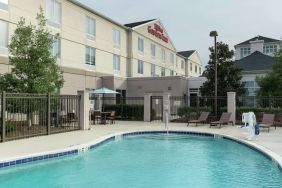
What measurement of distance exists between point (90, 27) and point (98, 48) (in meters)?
2.12

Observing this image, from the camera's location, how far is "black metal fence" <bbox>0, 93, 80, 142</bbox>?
13.6m

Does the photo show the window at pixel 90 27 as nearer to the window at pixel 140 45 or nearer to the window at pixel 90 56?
the window at pixel 90 56

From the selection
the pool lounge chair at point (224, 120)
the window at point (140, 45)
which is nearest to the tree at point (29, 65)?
the pool lounge chair at point (224, 120)

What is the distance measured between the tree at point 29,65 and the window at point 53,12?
8445 mm

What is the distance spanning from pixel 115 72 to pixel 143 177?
26070mm

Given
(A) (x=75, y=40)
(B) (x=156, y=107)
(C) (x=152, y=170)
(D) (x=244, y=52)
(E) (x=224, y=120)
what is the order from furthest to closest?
(D) (x=244, y=52) → (A) (x=75, y=40) → (B) (x=156, y=107) → (E) (x=224, y=120) → (C) (x=152, y=170)

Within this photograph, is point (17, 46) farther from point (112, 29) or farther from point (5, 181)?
point (112, 29)

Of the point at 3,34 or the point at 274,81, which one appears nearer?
the point at 3,34

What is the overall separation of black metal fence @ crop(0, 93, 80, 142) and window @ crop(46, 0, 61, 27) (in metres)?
9.43

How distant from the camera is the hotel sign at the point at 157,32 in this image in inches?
1607

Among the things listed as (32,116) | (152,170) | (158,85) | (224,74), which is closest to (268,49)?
(224,74)

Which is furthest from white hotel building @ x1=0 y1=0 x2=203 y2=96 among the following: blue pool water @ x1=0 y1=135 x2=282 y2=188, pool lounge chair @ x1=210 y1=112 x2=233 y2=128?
blue pool water @ x1=0 y1=135 x2=282 y2=188

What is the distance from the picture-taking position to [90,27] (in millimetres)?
29844

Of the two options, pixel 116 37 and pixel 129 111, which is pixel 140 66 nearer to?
pixel 116 37
